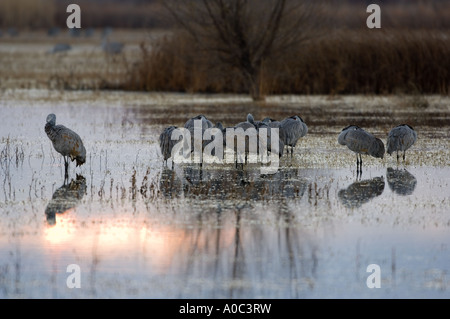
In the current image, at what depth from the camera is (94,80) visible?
27.4 meters

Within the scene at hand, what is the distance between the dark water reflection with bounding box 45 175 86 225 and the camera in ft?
30.4

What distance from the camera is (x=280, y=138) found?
1280cm

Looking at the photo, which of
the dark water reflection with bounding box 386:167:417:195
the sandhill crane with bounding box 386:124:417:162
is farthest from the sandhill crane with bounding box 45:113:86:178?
the sandhill crane with bounding box 386:124:417:162

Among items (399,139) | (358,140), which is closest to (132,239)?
(358,140)

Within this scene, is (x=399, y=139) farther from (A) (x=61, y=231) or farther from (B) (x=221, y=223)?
(A) (x=61, y=231)

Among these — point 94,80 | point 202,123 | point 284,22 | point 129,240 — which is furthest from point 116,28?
point 129,240

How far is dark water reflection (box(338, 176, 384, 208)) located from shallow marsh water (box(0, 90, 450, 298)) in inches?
1.0

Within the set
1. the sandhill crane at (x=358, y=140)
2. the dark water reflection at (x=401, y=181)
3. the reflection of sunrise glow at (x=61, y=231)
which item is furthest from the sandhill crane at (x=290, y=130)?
the reflection of sunrise glow at (x=61, y=231)

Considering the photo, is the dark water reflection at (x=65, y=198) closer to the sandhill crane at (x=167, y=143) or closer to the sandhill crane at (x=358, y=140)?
the sandhill crane at (x=167, y=143)

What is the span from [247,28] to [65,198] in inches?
562

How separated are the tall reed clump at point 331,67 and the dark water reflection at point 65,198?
1312 centimetres

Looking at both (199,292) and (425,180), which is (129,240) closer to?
(199,292)

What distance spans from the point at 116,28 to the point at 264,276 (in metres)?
46.2
